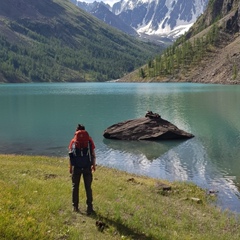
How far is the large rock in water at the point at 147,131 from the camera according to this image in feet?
183

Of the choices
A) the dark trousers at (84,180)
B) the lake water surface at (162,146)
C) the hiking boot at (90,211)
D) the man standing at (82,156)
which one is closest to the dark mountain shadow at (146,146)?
the lake water surface at (162,146)

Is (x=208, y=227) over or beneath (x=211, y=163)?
over

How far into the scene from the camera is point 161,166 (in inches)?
1559

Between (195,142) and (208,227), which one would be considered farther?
(195,142)

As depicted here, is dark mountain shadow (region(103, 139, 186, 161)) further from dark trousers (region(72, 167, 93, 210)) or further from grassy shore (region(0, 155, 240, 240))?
dark trousers (region(72, 167, 93, 210))

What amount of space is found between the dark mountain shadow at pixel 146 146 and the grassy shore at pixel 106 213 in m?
20.5

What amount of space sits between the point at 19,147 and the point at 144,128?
2078 centimetres

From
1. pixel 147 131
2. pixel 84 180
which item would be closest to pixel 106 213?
pixel 84 180

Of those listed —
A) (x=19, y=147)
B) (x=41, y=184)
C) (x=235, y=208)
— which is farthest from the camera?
(x=19, y=147)

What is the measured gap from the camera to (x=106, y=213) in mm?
17266

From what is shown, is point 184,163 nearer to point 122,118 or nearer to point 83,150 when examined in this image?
point 83,150

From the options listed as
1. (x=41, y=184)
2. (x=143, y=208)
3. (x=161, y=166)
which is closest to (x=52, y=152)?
(x=161, y=166)

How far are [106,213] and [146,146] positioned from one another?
3427 cm

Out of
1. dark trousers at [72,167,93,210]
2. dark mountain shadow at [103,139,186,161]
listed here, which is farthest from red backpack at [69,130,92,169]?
dark mountain shadow at [103,139,186,161]
